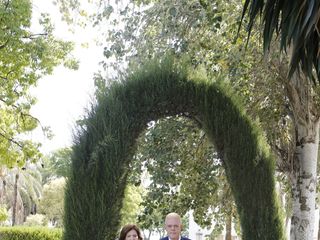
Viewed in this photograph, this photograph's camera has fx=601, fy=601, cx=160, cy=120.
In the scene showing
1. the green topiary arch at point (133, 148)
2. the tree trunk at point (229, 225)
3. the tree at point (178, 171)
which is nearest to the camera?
the green topiary arch at point (133, 148)

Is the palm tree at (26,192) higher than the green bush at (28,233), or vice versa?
the palm tree at (26,192)

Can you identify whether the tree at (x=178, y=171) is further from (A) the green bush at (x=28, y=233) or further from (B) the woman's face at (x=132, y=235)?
(A) the green bush at (x=28, y=233)

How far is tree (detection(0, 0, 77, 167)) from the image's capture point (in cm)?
1351

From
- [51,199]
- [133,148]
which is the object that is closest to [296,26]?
[133,148]

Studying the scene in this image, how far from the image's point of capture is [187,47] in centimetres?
876

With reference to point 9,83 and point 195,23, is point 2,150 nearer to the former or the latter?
point 9,83

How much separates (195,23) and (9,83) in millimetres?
7928

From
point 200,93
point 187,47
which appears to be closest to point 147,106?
point 200,93

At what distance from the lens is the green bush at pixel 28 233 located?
2042 centimetres

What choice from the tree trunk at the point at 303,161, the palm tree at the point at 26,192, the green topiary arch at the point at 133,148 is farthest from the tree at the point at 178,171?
the palm tree at the point at 26,192

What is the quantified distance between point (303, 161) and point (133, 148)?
14.2ft

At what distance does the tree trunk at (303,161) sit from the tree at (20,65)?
6.97 metres

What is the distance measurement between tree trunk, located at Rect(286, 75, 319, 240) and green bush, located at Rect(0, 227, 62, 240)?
12375 millimetres

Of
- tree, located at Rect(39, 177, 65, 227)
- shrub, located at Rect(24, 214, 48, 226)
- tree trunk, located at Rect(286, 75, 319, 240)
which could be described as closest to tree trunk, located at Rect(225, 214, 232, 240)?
tree trunk, located at Rect(286, 75, 319, 240)
